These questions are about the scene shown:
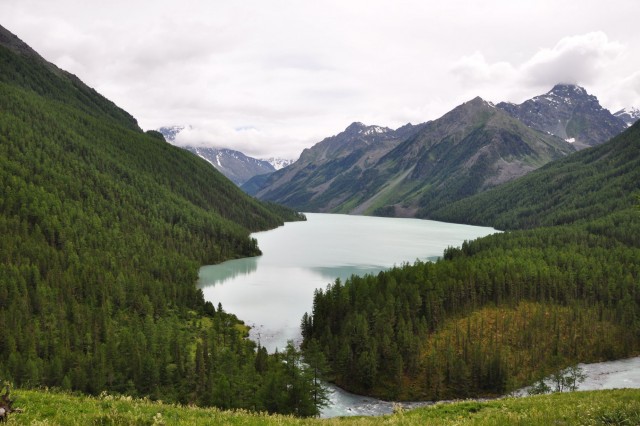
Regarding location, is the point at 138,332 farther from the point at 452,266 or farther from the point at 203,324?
the point at 452,266

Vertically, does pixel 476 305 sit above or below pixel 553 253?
below

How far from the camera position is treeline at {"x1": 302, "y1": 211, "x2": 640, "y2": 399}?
7212 centimetres

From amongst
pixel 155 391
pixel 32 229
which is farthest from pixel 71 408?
pixel 32 229

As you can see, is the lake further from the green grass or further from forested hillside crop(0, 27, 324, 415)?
the green grass

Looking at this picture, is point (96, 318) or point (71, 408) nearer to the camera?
point (71, 408)

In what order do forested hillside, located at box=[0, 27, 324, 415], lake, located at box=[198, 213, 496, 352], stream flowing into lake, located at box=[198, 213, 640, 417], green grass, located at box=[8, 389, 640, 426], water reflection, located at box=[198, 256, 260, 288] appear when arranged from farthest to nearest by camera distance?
1. water reflection, located at box=[198, 256, 260, 288]
2. lake, located at box=[198, 213, 496, 352]
3. stream flowing into lake, located at box=[198, 213, 640, 417]
4. forested hillside, located at box=[0, 27, 324, 415]
5. green grass, located at box=[8, 389, 640, 426]

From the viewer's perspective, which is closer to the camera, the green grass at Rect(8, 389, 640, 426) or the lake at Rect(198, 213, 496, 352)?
the green grass at Rect(8, 389, 640, 426)

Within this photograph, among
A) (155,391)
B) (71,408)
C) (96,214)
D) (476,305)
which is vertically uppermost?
(96,214)

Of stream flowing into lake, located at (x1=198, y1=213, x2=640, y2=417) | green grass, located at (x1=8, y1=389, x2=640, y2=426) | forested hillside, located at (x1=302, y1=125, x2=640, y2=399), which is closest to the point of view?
green grass, located at (x1=8, y1=389, x2=640, y2=426)

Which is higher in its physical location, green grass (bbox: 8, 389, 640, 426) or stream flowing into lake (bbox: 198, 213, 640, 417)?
green grass (bbox: 8, 389, 640, 426)

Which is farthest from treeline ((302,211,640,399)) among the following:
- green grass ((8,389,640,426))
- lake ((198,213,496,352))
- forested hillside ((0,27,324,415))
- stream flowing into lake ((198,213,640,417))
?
green grass ((8,389,640,426))

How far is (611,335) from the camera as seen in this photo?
90875 mm

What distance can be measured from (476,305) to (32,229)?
480ft

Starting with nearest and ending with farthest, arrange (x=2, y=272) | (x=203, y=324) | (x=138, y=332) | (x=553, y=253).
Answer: (x=138, y=332) < (x=203, y=324) < (x=2, y=272) < (x=553, y=253)
